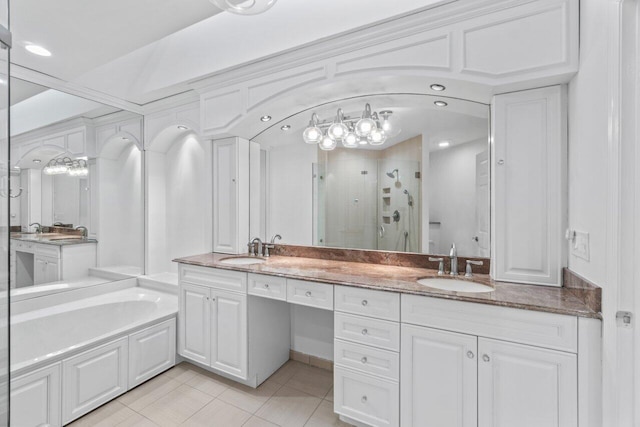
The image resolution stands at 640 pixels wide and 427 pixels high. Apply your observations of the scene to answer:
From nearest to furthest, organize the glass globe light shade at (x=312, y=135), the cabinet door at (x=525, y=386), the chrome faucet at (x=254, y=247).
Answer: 1. the cabinet door at (x=525, y=386)
2. the glass globe light shade at (x=312, y=135)
3. the chrome faucet at (x=254, y=247)

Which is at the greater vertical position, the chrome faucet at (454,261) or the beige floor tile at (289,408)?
the chrome faucet at (454,261)

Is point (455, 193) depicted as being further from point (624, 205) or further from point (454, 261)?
point (624, 205)

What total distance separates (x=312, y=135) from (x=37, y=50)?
227 cm

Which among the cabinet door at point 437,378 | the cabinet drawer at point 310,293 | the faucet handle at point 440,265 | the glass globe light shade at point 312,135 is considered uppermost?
the glass globe light shade at point 312,135

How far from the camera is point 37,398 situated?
1.74 m

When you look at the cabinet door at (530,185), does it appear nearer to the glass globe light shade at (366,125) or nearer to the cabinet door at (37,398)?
the glass globe light shade at (366,125)

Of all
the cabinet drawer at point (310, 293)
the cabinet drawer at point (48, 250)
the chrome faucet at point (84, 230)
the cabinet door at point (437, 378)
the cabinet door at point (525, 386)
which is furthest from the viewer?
the chrome faucet at point (84, 230)

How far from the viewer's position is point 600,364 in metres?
1.24

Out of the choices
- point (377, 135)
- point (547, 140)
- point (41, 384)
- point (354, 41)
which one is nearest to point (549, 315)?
point (547, 140)

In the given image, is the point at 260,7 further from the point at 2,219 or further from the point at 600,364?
the point at 600,364

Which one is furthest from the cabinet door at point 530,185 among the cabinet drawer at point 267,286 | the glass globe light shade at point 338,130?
the cabinet drawer at point 267,286

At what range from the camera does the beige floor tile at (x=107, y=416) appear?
1.90 m

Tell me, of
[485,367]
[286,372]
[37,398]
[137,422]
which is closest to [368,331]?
[485,367]

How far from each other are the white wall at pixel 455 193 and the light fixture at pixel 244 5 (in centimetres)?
152
